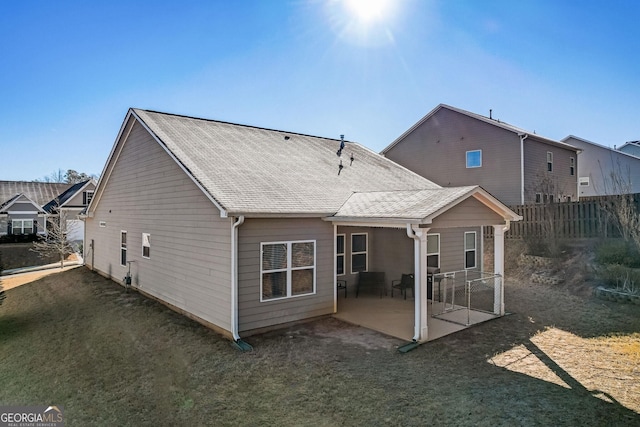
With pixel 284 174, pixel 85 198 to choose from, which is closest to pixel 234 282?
pixel 284 174

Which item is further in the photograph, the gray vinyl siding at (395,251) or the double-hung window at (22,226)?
the double-hung window at (22,226)

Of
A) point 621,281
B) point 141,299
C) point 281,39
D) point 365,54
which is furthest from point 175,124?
point 621,281

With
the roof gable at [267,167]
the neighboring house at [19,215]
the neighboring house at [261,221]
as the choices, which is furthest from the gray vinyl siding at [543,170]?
the neighboring house at [19,215]

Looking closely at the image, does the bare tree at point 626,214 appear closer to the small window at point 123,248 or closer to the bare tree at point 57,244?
the small window at point 123,248

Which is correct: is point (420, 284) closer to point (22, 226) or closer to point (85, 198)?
point (85, 198)

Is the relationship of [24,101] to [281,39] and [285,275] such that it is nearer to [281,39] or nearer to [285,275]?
[281,39]

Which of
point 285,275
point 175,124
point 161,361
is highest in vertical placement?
point 175,124

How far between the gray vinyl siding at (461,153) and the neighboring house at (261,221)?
7560 millimetres

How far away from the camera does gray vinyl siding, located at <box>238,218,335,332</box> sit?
8141mm

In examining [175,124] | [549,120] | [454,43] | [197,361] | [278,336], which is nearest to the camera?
[197,361]

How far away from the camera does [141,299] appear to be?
11.8 metres

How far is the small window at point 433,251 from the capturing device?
12.2 meters

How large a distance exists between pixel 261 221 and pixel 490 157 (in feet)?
54.0

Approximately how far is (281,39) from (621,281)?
13026 millimetres
